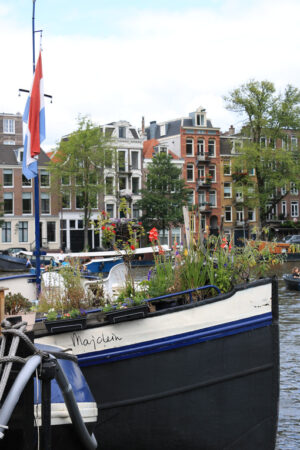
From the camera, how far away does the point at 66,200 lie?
4772 cm

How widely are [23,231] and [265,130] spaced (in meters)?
19.7

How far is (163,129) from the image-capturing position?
57.0 m

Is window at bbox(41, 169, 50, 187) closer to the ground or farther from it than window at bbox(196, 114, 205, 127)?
closer to the ground

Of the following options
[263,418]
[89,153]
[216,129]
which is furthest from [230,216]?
[263,418]

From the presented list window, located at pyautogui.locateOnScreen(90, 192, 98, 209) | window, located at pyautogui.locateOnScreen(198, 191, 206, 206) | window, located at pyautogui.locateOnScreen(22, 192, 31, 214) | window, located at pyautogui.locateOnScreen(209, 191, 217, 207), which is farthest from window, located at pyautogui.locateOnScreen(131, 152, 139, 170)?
window, located at pyautogui.locateOnScreen(22, 192, 31, 214)

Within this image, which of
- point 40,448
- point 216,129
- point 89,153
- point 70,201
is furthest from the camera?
point 216,129

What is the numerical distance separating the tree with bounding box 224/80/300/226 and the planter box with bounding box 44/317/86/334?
3937cm

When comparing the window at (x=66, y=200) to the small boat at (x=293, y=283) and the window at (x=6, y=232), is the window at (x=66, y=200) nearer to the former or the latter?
the window at (x=6, y=232)

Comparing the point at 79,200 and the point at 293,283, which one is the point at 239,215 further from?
the point at 293,283

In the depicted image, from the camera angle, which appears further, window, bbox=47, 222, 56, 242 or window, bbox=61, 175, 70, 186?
window, bbox=47, 222, 56, 242

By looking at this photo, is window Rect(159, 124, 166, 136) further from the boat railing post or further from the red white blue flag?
the boat railing post

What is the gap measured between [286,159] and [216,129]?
42.0ft

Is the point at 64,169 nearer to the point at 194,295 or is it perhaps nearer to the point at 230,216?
the point at 230,216

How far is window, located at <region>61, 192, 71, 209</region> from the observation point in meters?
45.8
